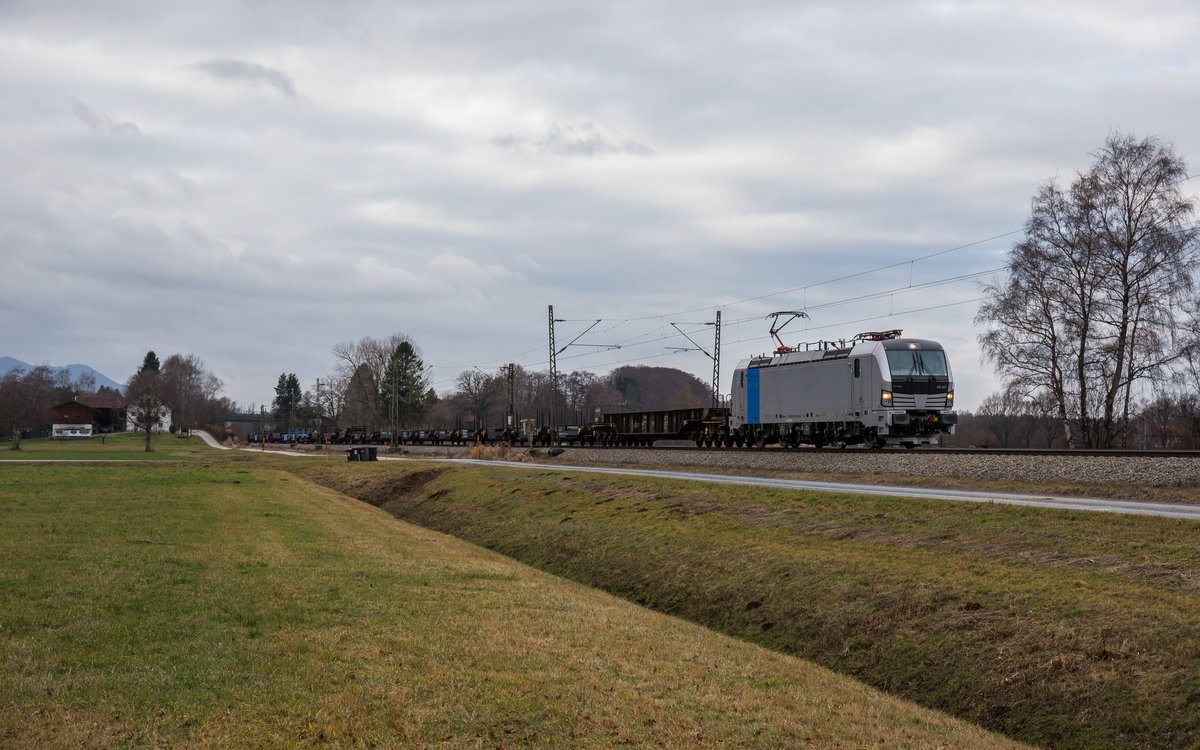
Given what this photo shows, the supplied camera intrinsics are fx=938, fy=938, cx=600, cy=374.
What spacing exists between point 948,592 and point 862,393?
23181mm

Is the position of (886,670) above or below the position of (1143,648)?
below

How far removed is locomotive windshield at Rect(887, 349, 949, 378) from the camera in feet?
114

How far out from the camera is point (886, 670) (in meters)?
12.4

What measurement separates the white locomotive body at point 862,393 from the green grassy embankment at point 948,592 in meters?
11.2

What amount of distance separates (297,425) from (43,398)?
227 ft

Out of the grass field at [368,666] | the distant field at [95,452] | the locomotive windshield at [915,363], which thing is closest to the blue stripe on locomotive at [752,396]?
the locomotive windshield at [915,363]

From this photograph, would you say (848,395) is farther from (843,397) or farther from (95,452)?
(95,452)

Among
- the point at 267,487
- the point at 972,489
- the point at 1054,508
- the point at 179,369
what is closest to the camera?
the point at 1054,508

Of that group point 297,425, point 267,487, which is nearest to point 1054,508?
point 267,487

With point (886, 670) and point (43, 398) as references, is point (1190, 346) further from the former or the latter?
point (43, 398)

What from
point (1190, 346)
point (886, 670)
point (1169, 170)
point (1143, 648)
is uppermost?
point (1169, 170)

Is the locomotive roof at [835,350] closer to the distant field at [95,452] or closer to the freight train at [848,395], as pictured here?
the freight train at [848,395]

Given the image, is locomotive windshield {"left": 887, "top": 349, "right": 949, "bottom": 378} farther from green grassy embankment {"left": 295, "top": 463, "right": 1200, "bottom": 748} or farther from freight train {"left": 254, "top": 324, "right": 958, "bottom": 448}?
green grassy embankment {"left": 295, "top": 463, "right": 1200, "bottom": 748}

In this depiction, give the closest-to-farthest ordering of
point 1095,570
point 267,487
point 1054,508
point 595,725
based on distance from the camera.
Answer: point 595,725
point 1095,570
point 1054,508
point 267,487
